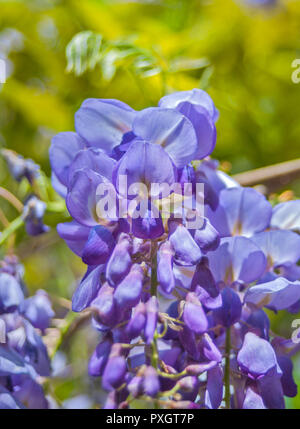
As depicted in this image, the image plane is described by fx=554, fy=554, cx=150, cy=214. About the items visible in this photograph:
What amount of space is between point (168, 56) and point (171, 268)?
562 mm

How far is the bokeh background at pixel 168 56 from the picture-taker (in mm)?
944

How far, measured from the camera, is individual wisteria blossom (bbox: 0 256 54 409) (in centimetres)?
51

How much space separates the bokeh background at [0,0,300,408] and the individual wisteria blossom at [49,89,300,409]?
0.43m

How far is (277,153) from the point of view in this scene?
3.19 feet

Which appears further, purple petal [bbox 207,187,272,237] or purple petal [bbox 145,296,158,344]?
purple petal [bbox 207,187,272,237]

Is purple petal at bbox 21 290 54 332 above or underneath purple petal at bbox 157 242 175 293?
underneath

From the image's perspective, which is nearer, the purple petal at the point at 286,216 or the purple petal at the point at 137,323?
the purple petal at the point at 137,323

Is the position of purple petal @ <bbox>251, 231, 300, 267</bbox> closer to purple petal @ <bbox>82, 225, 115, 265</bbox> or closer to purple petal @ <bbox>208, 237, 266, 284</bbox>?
purple petal @ <bbox>208, 237, 266, 284</bbox>

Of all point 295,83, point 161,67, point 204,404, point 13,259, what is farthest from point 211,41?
point 204,404

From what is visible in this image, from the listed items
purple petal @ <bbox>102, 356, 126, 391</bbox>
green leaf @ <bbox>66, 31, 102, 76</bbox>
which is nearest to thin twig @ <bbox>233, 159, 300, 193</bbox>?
green leaf @ <bbox>66, 31, 102, 76</bbox>

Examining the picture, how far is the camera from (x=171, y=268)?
1.34ft

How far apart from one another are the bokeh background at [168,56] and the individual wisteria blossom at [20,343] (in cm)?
32

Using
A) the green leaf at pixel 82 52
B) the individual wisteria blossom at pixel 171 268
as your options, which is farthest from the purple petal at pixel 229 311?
the green leaf at pixel 82 52

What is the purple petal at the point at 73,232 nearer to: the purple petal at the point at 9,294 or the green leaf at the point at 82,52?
the purple petal at the point at 9,294
